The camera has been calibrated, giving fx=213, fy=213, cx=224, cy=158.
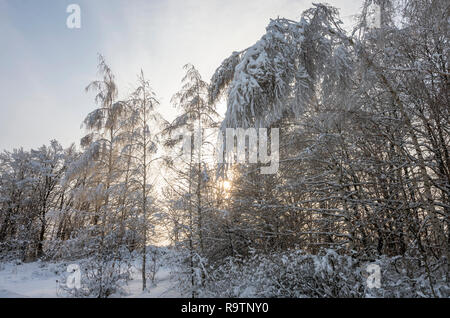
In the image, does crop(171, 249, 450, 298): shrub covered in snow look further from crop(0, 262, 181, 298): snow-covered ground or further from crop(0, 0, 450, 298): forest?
crop(0, 262, 181, 298): snow-covered ground

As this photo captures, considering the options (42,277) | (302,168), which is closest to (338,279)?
(302,168)

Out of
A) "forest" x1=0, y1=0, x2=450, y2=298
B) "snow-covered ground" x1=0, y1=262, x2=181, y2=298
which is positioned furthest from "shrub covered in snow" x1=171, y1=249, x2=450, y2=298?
"snow-covered ground" x1=0, y1=262, x2=181, y2=298

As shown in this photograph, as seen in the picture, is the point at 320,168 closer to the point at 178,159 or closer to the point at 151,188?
the point at 178,159

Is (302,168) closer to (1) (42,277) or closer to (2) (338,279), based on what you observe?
(2) (338,279)

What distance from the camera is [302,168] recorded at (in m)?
5.21

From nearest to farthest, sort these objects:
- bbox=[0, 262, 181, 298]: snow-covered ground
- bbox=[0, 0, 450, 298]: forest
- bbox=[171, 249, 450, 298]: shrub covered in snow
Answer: bbox=[171, 249, 450, 298]: shrub covered in snow, bbox=[0, 0, 450, 298]: forest, bbox=[0, 262, 181, 298]: snow-covered ground

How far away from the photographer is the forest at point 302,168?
3.11m

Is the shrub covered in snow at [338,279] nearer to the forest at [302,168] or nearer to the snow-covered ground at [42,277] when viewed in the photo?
the forest at [302,168]

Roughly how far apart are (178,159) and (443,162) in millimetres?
5667

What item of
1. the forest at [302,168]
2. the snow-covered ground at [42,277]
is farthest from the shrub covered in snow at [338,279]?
the snow-covered ground at [42,277]

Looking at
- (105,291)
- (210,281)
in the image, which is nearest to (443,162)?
(210,281)

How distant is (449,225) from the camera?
306 cm

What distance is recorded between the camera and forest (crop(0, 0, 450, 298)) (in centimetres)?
311

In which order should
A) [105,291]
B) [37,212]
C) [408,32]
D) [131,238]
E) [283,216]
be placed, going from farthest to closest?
[37,212] → [131,238] → [283,216] → [105,291] → [408,32]
